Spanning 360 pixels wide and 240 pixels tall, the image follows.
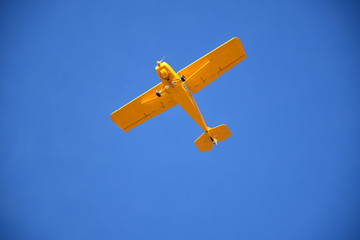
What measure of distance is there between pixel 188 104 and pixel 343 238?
2785cm

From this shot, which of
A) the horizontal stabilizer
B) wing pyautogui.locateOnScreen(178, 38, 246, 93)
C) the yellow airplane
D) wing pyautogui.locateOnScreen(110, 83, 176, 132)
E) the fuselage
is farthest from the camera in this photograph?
the horizontal stabilizer

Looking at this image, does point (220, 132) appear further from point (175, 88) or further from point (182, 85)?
point (175, 88)

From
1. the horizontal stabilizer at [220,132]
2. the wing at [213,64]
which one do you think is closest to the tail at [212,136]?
the horizontal stabilizer at [220,132]

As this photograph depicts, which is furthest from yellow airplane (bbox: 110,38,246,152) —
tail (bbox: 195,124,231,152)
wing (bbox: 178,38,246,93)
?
tail (bbox: 195,124,231,152)

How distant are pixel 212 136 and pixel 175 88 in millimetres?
5122

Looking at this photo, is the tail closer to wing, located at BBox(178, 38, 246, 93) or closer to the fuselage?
the fuselage

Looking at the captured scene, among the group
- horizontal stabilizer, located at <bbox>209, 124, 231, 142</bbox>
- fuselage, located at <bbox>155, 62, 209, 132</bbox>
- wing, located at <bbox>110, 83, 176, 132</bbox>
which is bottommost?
horizontal stabilizer, located at <bbox>209, 124, 231, 142</bbox>

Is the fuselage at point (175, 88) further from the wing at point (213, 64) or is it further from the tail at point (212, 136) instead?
the tail at point (212, 136)

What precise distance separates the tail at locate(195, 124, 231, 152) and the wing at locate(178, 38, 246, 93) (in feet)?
12.5

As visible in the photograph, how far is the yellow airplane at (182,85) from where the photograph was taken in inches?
505

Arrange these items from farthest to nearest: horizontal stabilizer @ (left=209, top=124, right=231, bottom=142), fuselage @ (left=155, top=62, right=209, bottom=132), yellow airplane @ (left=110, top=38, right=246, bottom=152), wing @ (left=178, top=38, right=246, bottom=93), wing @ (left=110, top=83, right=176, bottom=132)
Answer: horizontal stabilizer @ (left=209, top=124, right=231, bottom=142) → wing @ (left=110, top=83, right=176, bottom=132) → wing @ (left=178, top=38, right=246, bottom=93) → yellow airplane @ (left=110, top=38, right=246, bottom=152) → fuselage @ (left=155, top=62, right=209, bottom=132)

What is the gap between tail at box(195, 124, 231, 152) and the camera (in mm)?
16484

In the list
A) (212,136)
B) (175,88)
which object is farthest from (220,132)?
(175,88)

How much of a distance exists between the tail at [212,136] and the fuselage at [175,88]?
8.49ft
